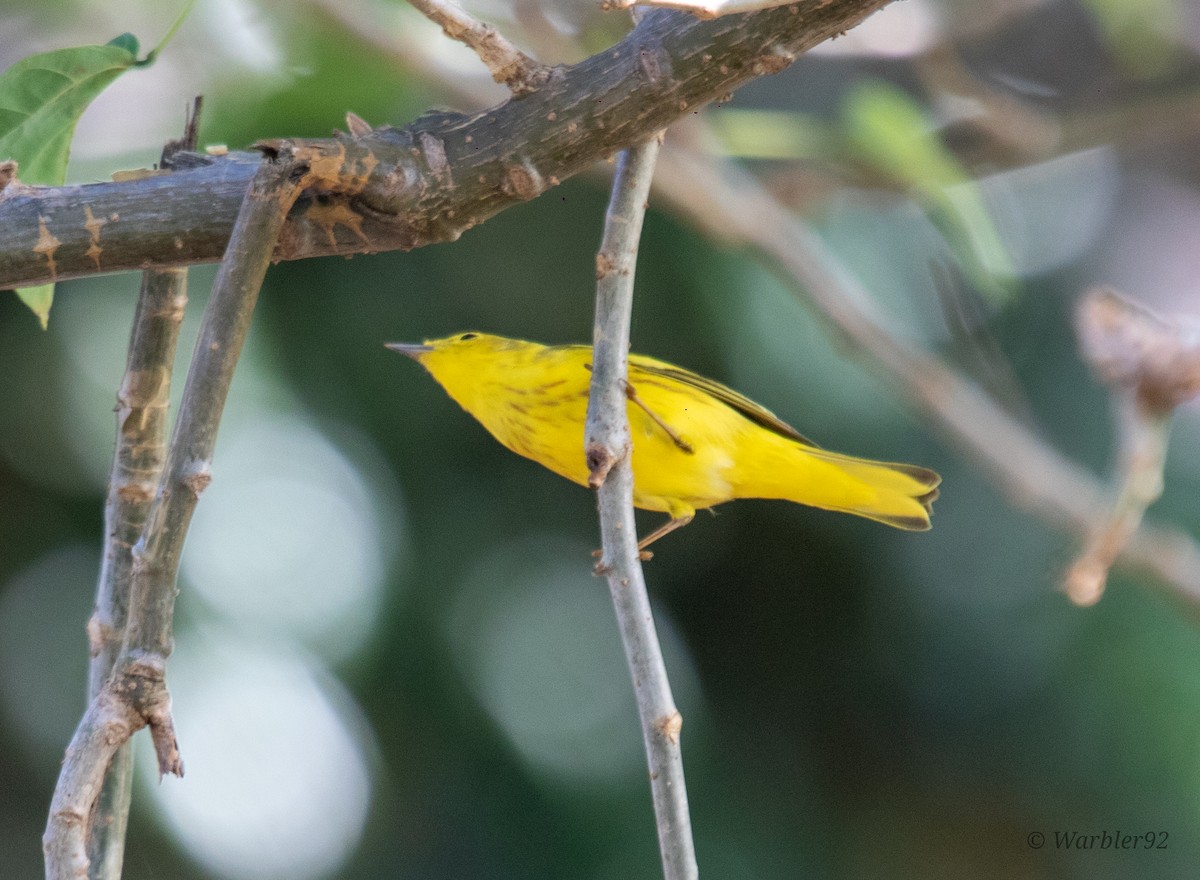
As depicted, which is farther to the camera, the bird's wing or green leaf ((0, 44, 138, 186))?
the bird's wing

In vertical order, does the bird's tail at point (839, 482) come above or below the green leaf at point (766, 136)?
below

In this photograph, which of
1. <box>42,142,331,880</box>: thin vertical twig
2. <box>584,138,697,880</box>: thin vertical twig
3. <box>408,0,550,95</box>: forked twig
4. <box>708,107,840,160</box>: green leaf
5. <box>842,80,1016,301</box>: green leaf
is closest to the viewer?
<box>42,142,331,880</box>: thin vertical twig

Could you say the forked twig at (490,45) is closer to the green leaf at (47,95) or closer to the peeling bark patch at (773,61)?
the peeling bark patch at (773,61)

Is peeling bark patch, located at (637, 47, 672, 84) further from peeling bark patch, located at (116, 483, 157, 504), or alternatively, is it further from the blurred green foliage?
the blurred green foliage

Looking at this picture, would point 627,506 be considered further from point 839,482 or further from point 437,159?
point 839,482

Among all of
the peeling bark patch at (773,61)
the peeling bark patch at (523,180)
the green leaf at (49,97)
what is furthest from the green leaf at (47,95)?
the peeling bark patch at (773,61)

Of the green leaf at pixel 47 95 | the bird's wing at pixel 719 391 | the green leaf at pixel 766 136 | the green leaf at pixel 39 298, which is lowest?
the green leaf at pixel 39 298

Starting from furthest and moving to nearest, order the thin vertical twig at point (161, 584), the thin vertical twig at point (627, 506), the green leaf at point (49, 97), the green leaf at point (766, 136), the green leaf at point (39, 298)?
the green leaf at point (766, 136)
the green leaf at point (39, 298)
the green leaf at point (49, 97)
the thin vertical twig at point (627, 506)
the thin vertical twig at point (161, 584)

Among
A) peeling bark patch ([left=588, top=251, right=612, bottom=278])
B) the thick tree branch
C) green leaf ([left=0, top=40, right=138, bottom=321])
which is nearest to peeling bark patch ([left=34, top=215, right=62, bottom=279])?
the thick tree branch
